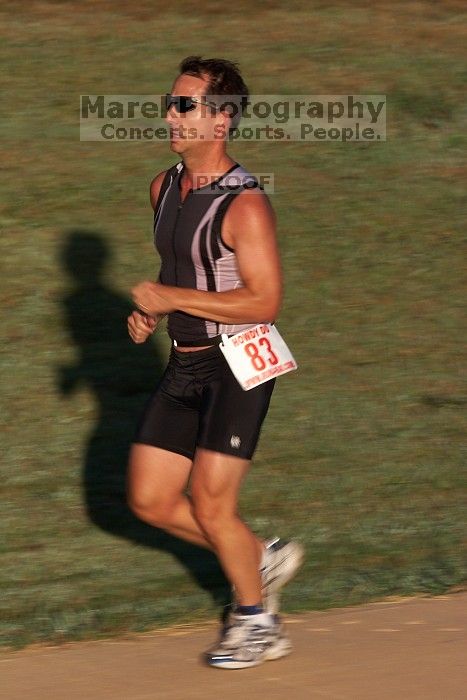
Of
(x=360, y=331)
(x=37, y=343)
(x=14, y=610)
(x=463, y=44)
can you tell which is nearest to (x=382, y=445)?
(x=360, y=331)

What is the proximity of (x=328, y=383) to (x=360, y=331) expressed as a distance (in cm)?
98

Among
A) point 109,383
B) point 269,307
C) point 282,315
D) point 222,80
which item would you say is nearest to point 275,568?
point 269,307

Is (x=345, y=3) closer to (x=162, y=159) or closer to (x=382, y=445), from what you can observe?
(x=162, y=159)

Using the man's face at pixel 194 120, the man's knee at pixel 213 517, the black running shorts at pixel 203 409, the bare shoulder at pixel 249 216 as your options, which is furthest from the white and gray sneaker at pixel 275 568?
the man's face at pixel 194 120

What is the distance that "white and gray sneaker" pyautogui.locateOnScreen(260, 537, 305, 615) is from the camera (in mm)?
5852

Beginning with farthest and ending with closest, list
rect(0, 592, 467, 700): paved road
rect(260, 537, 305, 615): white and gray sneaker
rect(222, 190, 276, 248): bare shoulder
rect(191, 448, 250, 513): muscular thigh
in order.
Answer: rect(260, 537, 305, 615): white and gray sneaker < rect(191, 448, 250, 513): muscular thigh < rect(222, 190, 276, 248): bare shoulder < rect(0, 592, 467, 700): paved road

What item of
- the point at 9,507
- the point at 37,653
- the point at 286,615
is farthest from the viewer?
the point at 9,507

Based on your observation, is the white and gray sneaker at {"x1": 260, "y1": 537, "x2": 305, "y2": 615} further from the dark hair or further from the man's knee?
the dark hair

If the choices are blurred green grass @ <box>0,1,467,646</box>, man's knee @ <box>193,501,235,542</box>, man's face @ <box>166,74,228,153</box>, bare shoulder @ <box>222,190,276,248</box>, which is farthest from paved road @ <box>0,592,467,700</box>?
man's face @ <box>166,74,228,153</box>

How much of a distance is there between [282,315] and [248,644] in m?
5.63

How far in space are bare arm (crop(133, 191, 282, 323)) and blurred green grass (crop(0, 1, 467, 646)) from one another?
1.49 meters

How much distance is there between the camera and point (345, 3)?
56.0 ft

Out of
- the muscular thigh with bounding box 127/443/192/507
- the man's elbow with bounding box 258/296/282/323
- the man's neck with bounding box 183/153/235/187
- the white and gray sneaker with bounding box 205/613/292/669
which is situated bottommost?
the white and gray sneaker with bounding box 205/613/292/669

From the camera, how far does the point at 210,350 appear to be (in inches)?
225
